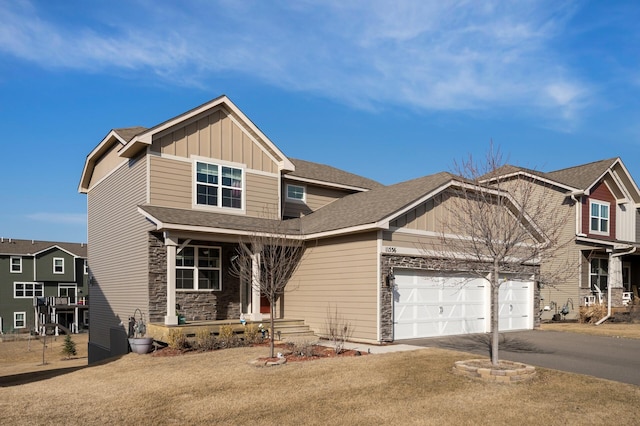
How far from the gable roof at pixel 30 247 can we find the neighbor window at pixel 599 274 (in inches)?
1758

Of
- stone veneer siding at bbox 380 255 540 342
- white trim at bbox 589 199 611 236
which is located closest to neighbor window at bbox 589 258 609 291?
white trim at bbox 589 199 611 236

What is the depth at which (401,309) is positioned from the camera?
1609cm

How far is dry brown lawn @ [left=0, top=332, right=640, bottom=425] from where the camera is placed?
26.6 ft

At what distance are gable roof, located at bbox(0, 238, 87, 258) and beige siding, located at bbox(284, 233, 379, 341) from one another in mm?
38286

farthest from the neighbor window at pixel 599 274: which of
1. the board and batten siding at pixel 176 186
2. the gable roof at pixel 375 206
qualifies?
the board and batten siding at pixel 176 186

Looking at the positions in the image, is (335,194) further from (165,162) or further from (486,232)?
(486,232)

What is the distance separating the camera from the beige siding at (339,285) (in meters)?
15.6

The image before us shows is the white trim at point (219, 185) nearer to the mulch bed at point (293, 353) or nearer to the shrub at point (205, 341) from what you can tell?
the shrub at point (205, 341)

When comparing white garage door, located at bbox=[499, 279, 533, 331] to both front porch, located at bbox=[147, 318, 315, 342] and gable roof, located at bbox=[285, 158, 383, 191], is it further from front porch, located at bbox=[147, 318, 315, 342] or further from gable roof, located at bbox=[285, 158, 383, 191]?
gable roof, located at bbox=[285, 158, 383, 191]

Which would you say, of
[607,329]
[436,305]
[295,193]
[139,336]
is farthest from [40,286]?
[607,329]

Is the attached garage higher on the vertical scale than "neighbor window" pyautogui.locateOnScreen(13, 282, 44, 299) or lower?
higher

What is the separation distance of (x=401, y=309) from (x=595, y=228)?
15726 mm

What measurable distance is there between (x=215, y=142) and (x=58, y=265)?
38224mm

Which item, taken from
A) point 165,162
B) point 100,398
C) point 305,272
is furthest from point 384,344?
point 165,162
